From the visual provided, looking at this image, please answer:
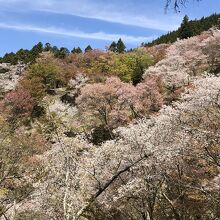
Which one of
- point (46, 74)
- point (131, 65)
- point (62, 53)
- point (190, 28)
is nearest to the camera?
point (131, 65)

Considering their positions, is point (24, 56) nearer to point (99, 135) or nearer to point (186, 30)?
point (186, 30)

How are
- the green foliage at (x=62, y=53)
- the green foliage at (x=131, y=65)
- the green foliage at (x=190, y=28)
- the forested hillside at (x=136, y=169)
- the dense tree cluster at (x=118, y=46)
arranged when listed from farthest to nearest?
1. the dense tree cluster at (x=118, y=46)
2. the green foliage at (x=62, y=53)
3. the green foliage at (x=190, y=28)
4. the green foliage at (x=131, y=65)
5. the forested hillside at (x=136, y=169)

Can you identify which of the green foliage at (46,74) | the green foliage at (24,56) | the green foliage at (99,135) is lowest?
the green foliage at (99,135)

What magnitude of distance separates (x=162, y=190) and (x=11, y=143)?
10624mm

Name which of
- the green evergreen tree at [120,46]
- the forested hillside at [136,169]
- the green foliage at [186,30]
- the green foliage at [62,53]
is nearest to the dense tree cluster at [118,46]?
the green evergreen tree at [120,46]

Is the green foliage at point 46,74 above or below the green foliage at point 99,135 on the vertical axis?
above

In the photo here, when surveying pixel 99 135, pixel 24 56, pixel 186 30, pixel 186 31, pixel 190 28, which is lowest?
pixel 99 135

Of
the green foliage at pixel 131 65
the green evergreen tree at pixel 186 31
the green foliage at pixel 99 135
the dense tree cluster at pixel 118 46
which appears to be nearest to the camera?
the green foliage at pixel 99 135

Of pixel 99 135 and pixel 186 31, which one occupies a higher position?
pixel 186 31

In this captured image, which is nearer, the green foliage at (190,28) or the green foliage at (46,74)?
the green foliage at (46,74)

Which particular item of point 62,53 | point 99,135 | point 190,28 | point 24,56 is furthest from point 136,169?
point 24,56

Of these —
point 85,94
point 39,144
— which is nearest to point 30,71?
point 85,94

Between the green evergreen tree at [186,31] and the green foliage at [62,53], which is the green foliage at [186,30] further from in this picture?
the green foliage at [62,53]

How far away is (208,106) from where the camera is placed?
26.5m
